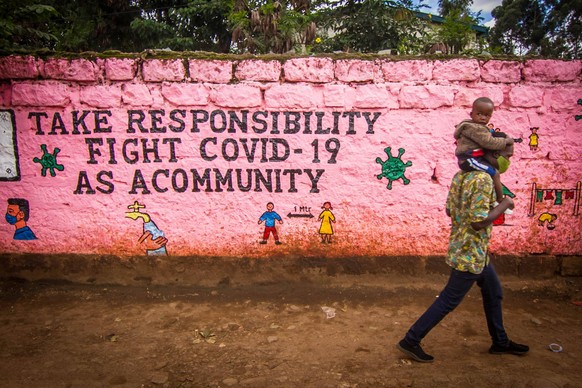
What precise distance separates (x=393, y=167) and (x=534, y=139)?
1307 millimetres

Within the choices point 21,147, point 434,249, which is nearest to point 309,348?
point 434,249

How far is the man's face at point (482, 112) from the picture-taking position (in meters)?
2.27

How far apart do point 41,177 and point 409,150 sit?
348 cm

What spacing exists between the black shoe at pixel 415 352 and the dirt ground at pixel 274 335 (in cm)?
5

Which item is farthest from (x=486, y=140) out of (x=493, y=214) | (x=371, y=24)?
(x=371, y=24)

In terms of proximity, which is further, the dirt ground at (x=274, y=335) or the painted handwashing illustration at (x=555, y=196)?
the painted handwashing illustration at (x=555, y=196)

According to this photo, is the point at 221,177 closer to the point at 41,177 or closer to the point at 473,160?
the point at 41,177

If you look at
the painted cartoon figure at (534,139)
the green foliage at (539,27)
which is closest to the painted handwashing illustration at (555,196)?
the painted cartoon figure at (534,139)

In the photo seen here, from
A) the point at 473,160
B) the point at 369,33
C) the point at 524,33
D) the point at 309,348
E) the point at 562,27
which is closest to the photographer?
the point at 473,160

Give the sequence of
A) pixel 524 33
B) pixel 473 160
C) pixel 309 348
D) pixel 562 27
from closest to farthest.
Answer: pixel 473 160 < pixel 309 348 < pixel 562 27 < pixel 524 33

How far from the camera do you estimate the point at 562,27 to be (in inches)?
700

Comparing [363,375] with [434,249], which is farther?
[434,249]

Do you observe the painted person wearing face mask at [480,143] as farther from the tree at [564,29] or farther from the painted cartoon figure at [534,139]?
the tree at [564,29]

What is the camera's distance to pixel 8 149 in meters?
3.53
